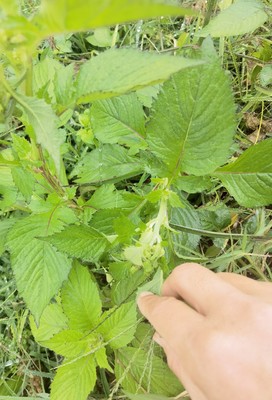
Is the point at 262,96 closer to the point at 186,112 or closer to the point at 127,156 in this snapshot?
the point at 127,156

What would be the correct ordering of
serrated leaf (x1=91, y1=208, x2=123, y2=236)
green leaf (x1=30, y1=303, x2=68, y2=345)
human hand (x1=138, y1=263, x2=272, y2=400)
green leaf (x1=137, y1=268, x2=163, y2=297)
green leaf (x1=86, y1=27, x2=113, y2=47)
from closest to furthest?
human hand (x1=138, y1=263, x2=272, y2=400) → green leaf (x1=137, y1=268, x2=163, y2=297) → serrated leaf (x1=91, y1=208, x2=123, y2=236) → green leaf (x1=30, y1=303, x2=68, y2=345) → green leaf (x1=86, y1=27, x2=113, y2=47)

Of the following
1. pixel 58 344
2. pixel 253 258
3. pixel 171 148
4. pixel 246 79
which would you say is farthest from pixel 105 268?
pixel 246 79

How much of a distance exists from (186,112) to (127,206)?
259mm

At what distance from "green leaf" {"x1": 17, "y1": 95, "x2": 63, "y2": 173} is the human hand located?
0.31m

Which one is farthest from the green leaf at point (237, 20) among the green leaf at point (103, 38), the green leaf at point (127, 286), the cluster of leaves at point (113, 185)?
the green leaf at point (127, 286)

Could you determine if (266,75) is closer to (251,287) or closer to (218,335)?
(251,287)

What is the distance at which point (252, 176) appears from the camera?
951mm

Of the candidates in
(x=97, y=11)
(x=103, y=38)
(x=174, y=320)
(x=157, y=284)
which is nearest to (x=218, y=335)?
(x=174, y=320)

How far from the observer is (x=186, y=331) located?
70cm

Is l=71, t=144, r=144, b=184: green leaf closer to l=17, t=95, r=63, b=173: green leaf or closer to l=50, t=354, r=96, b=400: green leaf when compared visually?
l=50, t=354, r=96, b=400: green leaf

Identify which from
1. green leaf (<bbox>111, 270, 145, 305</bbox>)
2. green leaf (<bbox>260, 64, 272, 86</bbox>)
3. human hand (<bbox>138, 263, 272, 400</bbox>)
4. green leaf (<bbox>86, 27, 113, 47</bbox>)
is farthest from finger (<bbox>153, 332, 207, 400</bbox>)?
green leaf (<bbox>86, 27, 113, 47</bbox>)

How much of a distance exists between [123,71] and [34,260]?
0.57 meters

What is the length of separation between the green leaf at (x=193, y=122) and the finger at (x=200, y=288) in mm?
203

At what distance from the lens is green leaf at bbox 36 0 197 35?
1.11 feet
